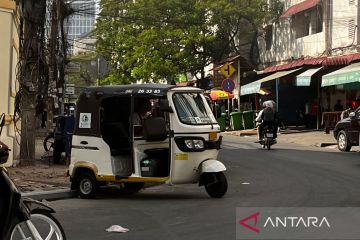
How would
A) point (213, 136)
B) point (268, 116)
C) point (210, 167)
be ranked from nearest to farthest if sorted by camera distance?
point (210, 167) → point (213, 136) → point (268, 116)

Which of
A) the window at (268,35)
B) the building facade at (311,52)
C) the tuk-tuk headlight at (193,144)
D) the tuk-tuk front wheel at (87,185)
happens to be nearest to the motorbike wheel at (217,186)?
the tuk-tuk headlight at (193,144)

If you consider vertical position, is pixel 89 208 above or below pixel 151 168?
below

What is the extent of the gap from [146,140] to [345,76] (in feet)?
47.2

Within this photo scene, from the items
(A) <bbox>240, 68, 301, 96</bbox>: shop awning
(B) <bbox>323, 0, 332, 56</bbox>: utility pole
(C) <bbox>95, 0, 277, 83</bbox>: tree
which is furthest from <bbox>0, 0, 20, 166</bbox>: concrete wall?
(C) <bbox>95, 0, 277, 83</bbox>: tree

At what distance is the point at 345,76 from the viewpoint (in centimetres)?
2203

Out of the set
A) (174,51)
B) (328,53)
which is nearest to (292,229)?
(328,53)

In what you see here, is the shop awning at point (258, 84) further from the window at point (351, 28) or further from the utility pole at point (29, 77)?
the utility pole at point (29, 77)

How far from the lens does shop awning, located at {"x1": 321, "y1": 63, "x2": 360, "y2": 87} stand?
21406mm

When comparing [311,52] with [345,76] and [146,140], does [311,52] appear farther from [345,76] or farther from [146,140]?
[146,140]

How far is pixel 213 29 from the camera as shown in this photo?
37.1 metres

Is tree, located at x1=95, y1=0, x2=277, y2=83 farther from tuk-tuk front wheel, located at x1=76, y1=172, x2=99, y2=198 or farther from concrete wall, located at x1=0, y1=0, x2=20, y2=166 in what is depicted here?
tuk-tuk front wheel, located at x1=76, y1=172, x2=99, y2=198

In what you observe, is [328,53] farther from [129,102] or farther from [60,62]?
[129,102]

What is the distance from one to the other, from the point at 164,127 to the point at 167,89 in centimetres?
66

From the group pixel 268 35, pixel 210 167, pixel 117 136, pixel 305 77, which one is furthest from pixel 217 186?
pixel 268 35
